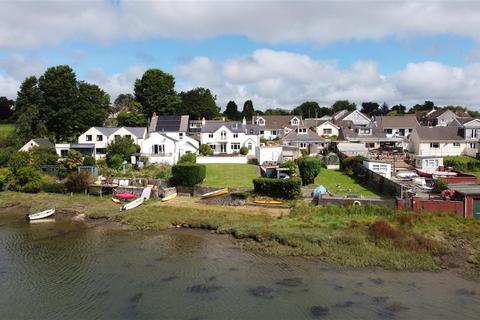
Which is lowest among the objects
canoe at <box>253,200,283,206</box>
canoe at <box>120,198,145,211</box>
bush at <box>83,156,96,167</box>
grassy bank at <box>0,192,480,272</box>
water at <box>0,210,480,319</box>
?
water at <box>0,210,480,319</box>

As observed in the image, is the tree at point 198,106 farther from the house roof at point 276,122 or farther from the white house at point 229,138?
the white house at point 229,138

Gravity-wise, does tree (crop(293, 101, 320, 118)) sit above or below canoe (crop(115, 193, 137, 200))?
above

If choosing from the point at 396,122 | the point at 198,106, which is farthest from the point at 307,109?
the point at 396,122

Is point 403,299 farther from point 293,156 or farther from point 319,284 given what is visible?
point 293,156

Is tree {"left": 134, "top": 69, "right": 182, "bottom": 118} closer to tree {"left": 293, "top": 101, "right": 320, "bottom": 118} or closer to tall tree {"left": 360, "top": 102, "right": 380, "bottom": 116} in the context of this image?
tree {"left": 293, "top": 101, "right": 320, "bottom": 118}

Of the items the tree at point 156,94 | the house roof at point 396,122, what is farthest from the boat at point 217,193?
the tree at point 156,94

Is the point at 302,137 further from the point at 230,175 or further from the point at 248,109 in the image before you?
the point at 248,109

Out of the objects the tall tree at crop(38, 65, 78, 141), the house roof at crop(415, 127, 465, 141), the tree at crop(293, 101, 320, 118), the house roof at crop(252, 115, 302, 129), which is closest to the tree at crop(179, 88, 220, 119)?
the house roof at crop(252, 115, 302, 129)
